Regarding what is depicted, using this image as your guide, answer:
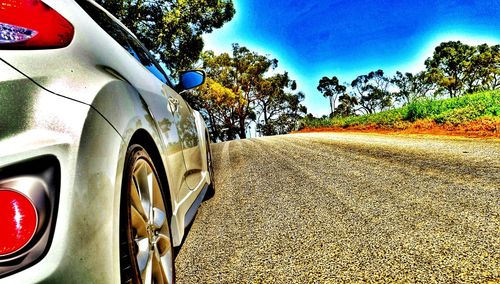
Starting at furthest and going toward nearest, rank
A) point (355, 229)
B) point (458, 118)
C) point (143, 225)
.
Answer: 1. point (458, 118)
2. point (355, 229)
3. point (143, 225)

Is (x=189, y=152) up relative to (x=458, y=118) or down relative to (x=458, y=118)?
up

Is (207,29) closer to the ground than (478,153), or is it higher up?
higher up

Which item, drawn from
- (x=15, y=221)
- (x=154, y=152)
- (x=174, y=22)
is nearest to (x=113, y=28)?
(x=154, y=152)

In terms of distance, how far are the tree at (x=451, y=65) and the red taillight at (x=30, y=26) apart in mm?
56853

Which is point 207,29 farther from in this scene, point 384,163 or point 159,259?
point 159,259

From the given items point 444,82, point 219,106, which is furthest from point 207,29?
point 444,82

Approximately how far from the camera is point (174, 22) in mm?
14539

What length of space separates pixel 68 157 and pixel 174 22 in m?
14.9

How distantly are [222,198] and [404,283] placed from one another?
2577 millimetres

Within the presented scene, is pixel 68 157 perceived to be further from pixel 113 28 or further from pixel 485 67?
pixel 485 67

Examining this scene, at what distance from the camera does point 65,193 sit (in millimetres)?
869

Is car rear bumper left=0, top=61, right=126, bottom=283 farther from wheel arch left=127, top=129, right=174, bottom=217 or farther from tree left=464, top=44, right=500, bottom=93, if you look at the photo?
tree left=464, top=44, right=500, bottom=93

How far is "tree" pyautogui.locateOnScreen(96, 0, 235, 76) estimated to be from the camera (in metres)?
13.6

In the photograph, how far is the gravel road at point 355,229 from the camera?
5.84ft
